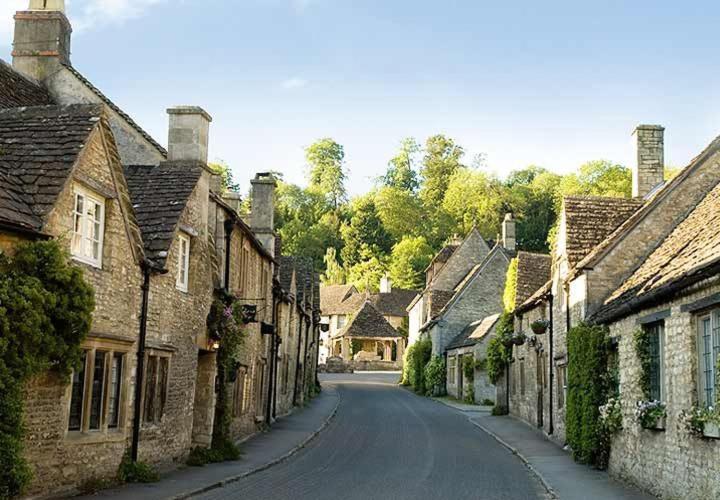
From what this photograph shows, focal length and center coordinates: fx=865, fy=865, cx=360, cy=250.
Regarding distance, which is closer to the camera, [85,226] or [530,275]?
[85,226]

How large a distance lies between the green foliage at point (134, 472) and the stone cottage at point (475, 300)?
1492 inches

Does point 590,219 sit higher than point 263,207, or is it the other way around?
point 263,207

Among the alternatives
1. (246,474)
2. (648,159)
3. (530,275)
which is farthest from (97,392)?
(530,275)

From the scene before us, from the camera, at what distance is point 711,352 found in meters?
13.5

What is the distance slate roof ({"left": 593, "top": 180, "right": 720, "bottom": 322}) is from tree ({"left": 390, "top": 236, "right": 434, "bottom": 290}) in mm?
86975

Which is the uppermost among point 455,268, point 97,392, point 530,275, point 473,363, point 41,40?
point 41,40

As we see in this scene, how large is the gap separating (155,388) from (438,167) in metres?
106

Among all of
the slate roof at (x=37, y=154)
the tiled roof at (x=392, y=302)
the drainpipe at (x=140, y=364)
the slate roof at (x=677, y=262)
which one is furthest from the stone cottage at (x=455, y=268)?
the slate roof at (x=37, y=154)

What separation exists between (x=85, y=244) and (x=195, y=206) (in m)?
5.01

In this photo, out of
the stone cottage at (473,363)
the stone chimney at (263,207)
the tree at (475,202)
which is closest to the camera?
the stone chimney at (263,207)

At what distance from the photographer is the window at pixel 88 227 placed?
46.4 ft

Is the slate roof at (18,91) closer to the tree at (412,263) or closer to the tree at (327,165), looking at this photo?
the tree at (412,263)

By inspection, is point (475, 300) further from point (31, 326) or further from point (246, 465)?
point (31, 326)

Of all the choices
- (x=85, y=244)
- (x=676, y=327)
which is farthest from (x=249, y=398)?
(x=676, y=327)
